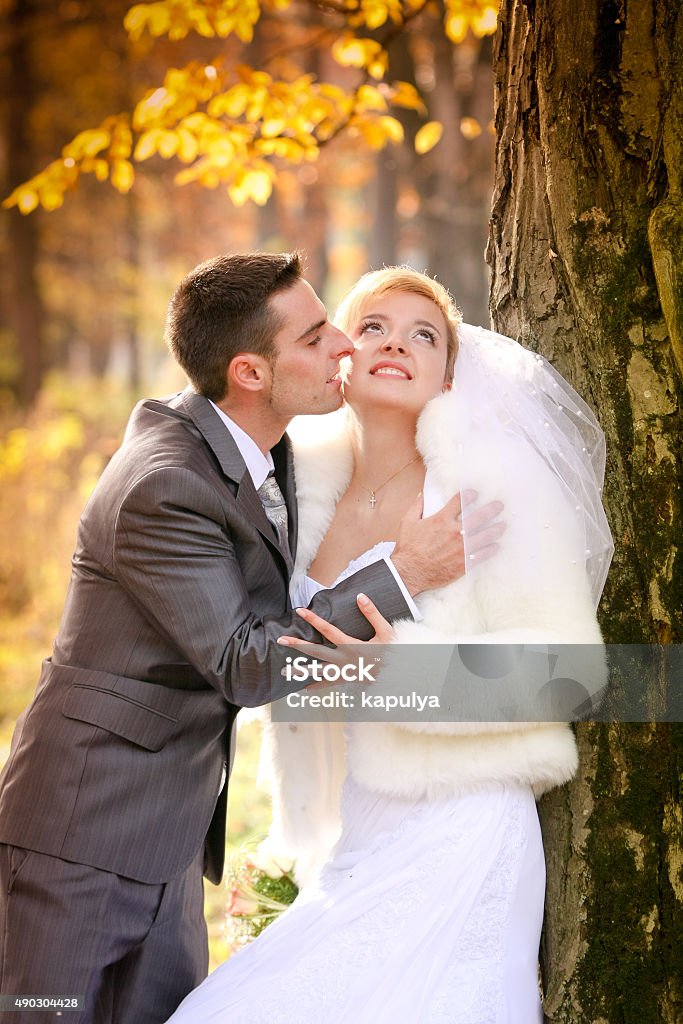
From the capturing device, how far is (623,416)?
8.06 feet

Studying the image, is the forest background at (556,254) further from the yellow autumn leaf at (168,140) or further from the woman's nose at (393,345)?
the woman's nose at (393,345)

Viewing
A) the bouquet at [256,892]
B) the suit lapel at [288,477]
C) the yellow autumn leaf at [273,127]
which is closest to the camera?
the suit lapel at [288,477]

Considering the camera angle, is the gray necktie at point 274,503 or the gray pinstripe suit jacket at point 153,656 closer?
the gray pinstripe suit jacket at point 153,656

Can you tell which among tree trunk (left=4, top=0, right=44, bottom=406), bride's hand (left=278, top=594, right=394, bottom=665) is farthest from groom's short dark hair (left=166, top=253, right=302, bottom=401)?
tree trunk (left=4, top=0, right=44, bottom=406)

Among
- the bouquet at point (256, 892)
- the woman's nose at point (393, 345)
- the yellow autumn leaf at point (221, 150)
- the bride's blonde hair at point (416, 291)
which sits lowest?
the bouquet at point (256, 892)

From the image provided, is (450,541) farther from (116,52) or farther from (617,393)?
(116,52)

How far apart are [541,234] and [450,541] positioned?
88 cm

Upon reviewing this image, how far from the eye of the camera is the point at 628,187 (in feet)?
8.07

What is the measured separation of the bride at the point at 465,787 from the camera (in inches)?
89.6

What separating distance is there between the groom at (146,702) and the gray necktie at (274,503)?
0.06m

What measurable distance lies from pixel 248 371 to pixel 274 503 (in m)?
0.39

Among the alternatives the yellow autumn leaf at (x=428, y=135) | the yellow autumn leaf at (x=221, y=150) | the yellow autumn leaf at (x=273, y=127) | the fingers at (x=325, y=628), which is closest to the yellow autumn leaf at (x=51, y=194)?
the yellow autumn leaf at (x=221, y=150)

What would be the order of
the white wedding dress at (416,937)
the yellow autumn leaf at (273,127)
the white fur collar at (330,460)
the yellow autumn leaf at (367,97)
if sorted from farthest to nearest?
the yellow autumn leaf at (367,97) → the yellow autumn leaf at (273,127) → the white fur collar at (330,460) → the white wedding dress at (416,937)

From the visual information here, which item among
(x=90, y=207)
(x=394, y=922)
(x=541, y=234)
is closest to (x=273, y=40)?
(x=90, y=207)
